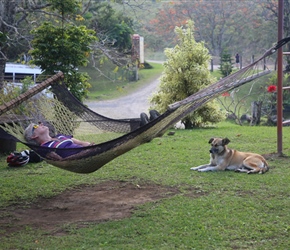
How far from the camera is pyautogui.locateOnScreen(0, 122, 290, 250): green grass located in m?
3.65

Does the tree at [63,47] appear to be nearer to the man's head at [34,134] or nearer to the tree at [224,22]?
the man's head at [34,134]

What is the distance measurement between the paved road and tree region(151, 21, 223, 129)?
4992 mm

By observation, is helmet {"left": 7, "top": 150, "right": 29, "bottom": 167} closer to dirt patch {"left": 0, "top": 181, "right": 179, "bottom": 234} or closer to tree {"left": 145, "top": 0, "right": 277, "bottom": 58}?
dirt patch {"left": 0, "top": 181, "right": 179, "bottom": 234}

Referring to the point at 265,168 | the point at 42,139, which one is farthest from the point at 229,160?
the point at 42,139

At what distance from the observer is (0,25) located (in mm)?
8797

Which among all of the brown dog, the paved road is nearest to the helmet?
the brown dog

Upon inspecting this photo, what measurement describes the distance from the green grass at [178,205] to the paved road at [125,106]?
28.0 ft

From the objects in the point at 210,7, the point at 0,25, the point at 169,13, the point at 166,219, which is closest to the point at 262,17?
the point at 210,7

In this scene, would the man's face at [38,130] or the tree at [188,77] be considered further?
the tree at [188,77]

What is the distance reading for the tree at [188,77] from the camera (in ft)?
34.3

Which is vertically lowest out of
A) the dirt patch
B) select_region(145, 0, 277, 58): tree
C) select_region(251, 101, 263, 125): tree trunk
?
the dirt patch

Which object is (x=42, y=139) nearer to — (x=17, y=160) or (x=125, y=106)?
(x=17, y=160)

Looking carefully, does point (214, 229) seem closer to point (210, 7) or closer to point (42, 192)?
point (42, 192)

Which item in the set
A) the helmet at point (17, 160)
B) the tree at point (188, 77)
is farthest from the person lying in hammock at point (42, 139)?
the tree at point (188, 77)
